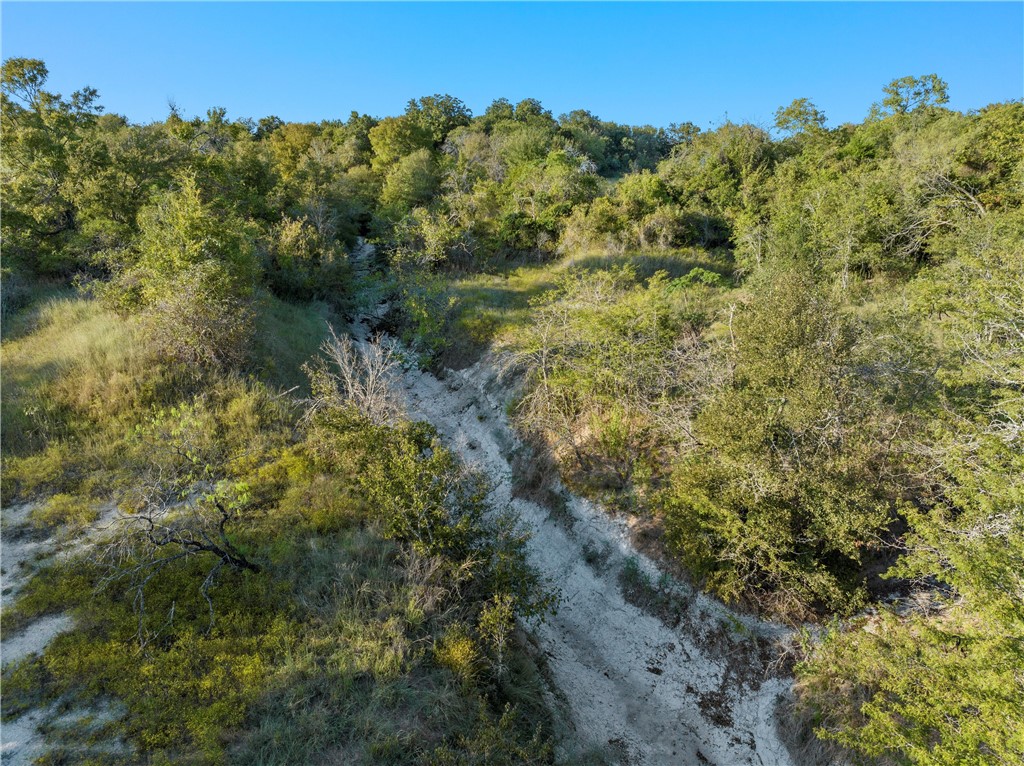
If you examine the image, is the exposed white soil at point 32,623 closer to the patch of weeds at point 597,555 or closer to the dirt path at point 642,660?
the dirt path at point 642,660

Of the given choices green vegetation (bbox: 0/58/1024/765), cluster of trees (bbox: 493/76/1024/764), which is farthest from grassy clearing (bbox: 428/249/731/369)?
cluster of trees (bbox: 493/76/1024/764)

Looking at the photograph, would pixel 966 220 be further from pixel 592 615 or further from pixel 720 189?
pixel 592 615

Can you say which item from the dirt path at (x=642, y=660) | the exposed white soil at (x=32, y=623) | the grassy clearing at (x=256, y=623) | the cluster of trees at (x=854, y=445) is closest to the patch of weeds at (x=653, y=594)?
the dirt path at (x=642, y=660)

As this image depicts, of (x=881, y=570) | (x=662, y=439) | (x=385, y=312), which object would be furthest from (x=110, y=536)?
(x=385, y=312)

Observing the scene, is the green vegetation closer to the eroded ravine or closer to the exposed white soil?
the exposed white soil

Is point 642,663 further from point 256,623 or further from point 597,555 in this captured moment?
point 256,623
